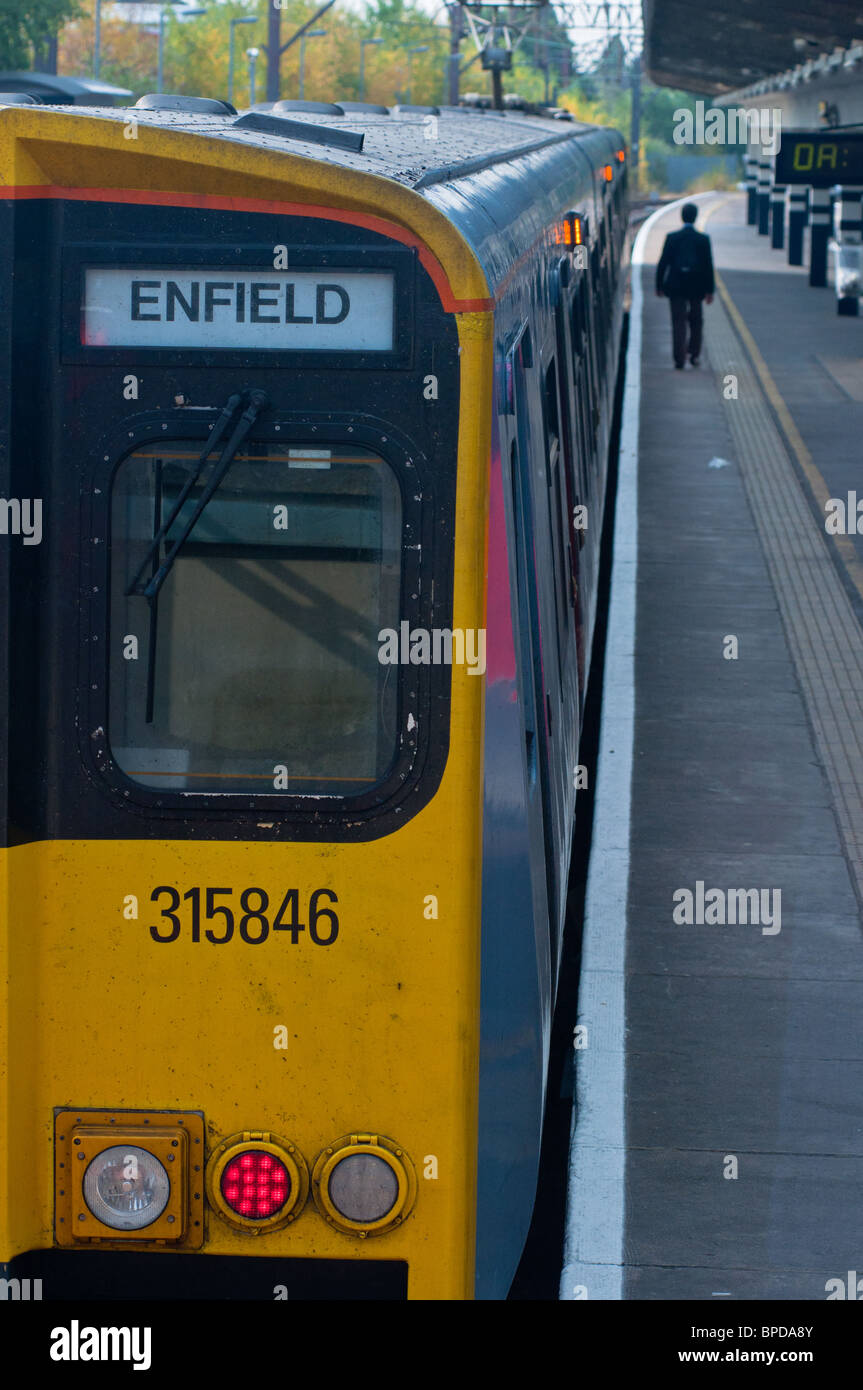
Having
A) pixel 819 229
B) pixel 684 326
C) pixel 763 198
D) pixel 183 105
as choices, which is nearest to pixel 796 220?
pixel 819 229

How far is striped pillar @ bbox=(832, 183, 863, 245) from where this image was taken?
2972 cm

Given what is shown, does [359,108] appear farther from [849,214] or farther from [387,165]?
[849,214]

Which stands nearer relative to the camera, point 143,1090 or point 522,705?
point 143,1090

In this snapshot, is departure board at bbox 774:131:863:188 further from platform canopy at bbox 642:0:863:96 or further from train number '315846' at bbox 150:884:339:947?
train number '315846' at bbox 150:884:339:947

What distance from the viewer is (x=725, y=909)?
315 inches

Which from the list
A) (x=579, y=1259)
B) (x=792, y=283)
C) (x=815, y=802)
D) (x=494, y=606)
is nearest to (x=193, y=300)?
(x=494, y=606)

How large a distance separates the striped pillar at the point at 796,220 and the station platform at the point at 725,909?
2548 cm

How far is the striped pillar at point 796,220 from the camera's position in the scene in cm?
4153

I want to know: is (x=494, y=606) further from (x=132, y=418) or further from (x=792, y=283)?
(x=792, y=283)

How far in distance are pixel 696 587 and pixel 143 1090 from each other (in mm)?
10548

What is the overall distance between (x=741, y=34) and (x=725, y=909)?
36.1 m

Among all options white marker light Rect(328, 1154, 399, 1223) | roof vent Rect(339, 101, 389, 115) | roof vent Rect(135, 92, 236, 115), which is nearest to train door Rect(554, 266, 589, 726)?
roof vent Rect(339, 101, 389, 115)

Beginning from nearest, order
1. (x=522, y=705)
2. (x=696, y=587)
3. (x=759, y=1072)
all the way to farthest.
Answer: (x=522, y=705) < (x=759, y=1072) < (x=696, y=587)

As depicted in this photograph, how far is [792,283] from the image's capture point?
A: 38625mm
